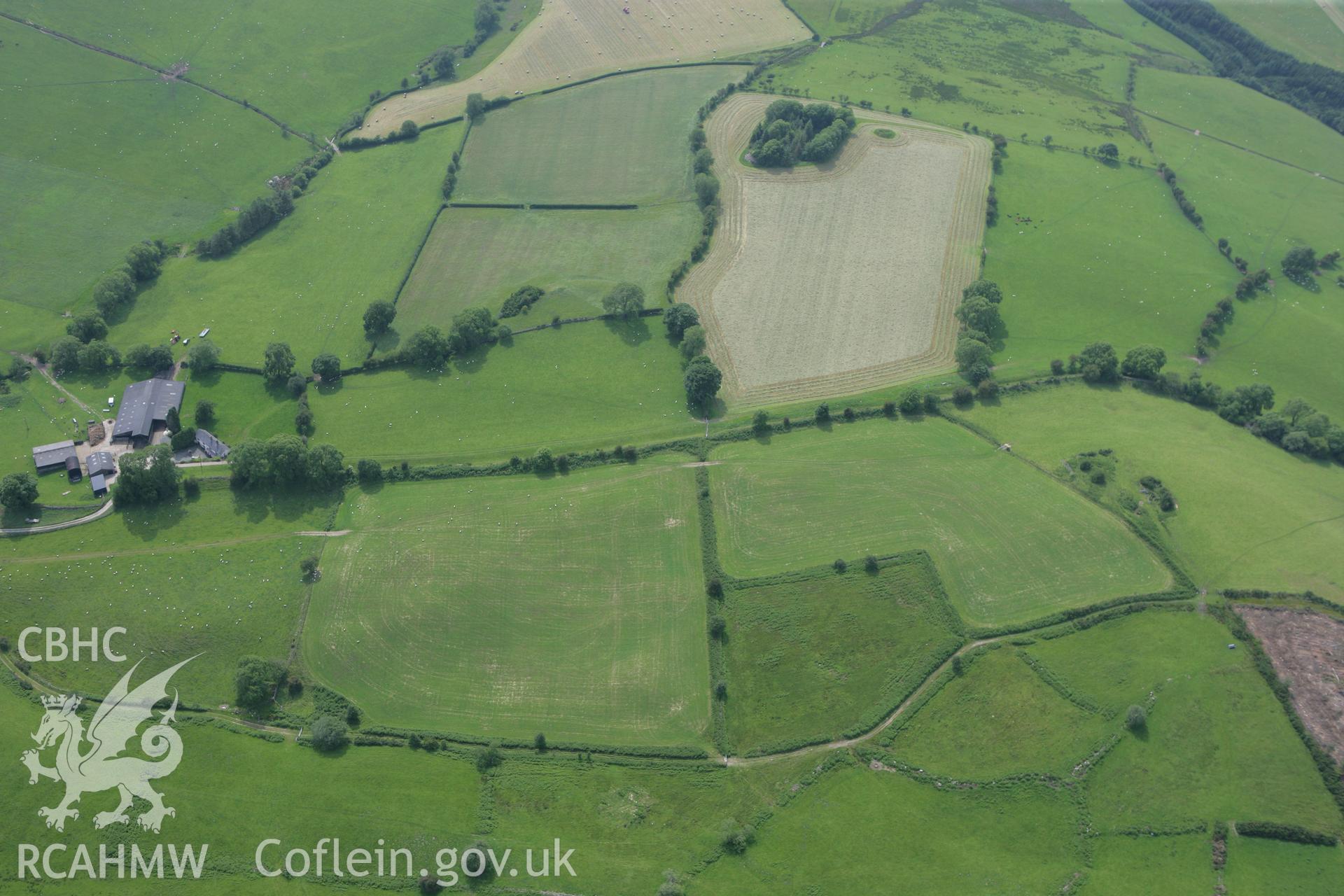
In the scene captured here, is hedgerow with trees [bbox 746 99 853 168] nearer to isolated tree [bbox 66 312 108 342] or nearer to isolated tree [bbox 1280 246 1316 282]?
isolated tree [bbox 1280 246 1316 282]

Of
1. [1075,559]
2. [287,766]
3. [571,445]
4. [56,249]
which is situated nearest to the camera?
[287,766]

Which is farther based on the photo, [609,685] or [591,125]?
[591,125]

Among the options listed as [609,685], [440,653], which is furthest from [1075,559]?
[440,653]

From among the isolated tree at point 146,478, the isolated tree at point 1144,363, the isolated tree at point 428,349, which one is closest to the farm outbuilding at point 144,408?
the isolated tree at point 146,478

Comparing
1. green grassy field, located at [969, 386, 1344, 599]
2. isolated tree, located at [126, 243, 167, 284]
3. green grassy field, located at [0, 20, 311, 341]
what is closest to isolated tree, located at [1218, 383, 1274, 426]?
green grassy field, located at [969, 386, 1344, 599]

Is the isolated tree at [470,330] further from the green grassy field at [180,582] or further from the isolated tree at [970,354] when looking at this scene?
the isolated tree at [970,354]

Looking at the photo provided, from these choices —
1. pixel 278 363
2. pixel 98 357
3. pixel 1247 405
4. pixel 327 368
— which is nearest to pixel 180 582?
pixel 278 363

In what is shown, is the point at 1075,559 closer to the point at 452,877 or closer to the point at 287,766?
the point at 452,877
